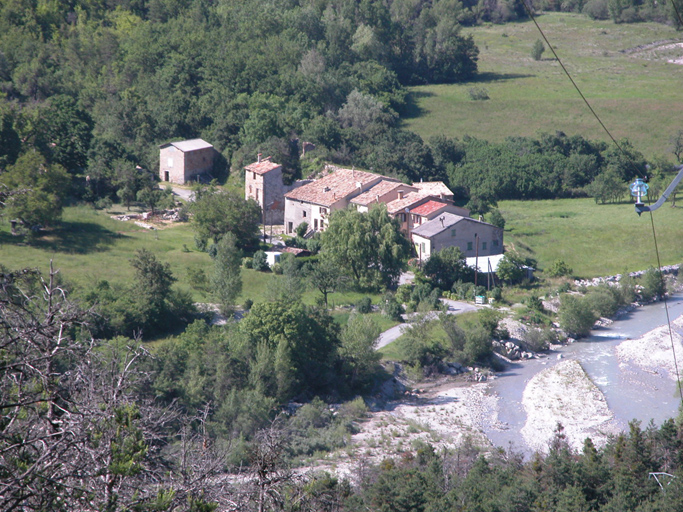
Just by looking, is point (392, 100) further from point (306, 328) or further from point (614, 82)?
point (306, 328)

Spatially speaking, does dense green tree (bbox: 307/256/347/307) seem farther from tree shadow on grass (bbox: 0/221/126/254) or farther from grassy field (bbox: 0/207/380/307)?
tree shadow on grass (bbox: 0/221/126/254)

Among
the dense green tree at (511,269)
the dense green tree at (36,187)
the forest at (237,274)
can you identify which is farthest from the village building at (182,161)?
the dense green tree at (511,269)

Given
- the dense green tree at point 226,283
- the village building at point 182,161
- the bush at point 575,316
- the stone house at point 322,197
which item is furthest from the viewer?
the village building at point 182,161

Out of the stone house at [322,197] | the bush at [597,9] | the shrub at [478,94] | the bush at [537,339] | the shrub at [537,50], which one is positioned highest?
the bush at [597,9]

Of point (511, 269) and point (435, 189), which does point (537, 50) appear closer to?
point (435, 189)

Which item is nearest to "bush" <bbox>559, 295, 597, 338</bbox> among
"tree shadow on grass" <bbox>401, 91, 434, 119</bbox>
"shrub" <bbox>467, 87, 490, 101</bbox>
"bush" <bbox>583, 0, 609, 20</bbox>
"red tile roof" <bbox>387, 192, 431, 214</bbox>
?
"red tile roof" <bbox>387, 192, 431, 214</bbox>

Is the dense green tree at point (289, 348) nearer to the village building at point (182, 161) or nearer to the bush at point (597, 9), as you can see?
the village building at point (182, 161)
